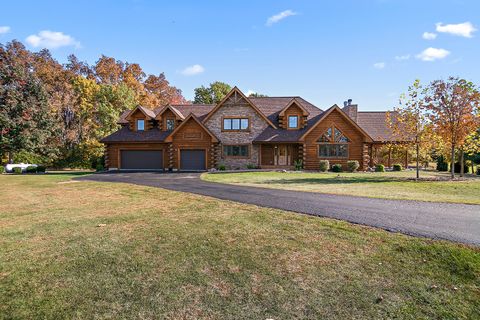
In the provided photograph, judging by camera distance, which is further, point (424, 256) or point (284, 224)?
point (284, 224)

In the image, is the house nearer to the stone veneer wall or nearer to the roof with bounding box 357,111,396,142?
the stone veneer wall

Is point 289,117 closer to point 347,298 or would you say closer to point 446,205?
point 446,205

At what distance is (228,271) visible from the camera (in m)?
4.68

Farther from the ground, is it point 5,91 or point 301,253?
point 5,91

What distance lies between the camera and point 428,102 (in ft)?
63.3

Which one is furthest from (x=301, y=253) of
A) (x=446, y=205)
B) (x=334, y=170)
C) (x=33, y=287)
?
(x=334, y=170)

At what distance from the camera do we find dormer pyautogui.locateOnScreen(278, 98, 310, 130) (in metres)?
29.4

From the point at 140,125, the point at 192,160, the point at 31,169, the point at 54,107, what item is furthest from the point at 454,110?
the point at 54,107

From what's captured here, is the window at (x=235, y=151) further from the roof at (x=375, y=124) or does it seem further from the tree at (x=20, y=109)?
the tree at (x=20, y=109)

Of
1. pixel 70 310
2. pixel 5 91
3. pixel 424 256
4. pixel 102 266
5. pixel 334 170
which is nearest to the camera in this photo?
pixel 70 310

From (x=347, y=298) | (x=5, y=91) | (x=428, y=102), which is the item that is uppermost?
(x=5, y=91)

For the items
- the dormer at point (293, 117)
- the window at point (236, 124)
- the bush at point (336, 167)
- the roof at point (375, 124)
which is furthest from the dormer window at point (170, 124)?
the roof at point (375, 124)

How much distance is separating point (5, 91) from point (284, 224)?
40.5m

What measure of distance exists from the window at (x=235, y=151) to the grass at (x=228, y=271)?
71.4ft
